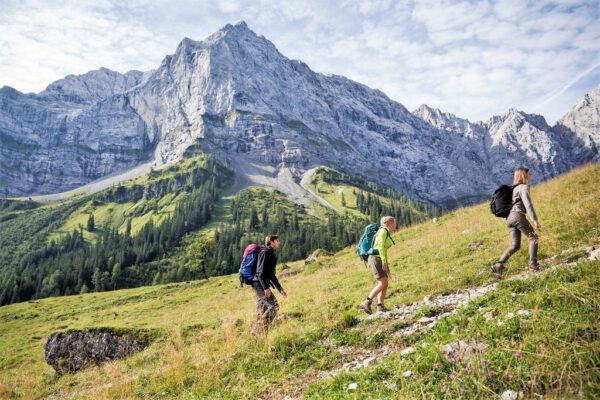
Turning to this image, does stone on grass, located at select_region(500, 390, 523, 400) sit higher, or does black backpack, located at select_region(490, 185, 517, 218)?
black backpack, located at select_region(490, 185, 517, 218)

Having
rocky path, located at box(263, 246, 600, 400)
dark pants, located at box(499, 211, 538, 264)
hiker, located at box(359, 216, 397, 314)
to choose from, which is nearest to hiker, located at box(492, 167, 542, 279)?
dark pants, located at box(499, 211, 538, 264)

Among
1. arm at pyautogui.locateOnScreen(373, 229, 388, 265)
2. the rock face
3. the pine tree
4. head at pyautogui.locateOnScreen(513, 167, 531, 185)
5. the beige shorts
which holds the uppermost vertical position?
head at pyautogui.locateOnScreen(513, 167, 531, 185)

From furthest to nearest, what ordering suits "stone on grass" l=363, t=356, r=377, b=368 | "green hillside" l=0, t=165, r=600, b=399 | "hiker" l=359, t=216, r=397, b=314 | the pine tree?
the pine tree < "hiker" l=359, t=216, r=397, b=314 < "stone on grass" l=363, t=356, r=377, b=368 < "green hillside" l=0, t=165, r=600, b=399

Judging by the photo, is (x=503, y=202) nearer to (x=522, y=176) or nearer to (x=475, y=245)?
(x=522, y=176)

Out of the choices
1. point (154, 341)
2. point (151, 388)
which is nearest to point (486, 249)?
point (151, 388)

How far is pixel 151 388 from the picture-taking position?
32.3ft

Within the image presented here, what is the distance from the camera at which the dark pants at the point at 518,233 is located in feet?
38.4

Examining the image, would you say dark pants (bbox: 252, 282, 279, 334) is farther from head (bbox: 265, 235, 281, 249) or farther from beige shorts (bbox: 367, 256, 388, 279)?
beige shorts (bbox: 367, 256, 388, 279)

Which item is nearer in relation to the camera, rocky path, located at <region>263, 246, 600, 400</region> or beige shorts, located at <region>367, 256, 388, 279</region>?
rocky path, located at <region>263, 246, 600, 400</region>

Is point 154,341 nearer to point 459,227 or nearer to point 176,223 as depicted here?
point 459,227

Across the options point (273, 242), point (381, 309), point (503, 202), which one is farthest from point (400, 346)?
point (503, 202)

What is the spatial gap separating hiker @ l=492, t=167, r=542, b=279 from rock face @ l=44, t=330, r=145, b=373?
18.3m

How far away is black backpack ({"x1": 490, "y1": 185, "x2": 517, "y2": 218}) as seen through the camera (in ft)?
41.4

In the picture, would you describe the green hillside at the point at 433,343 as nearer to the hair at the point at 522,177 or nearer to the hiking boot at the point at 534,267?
the hiking boot at the point at 534,267
